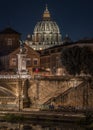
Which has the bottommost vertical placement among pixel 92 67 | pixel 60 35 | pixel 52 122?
pixel 52 122

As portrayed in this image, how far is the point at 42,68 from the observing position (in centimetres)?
9750

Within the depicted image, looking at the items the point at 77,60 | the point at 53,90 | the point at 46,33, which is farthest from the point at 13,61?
the point at 46,33

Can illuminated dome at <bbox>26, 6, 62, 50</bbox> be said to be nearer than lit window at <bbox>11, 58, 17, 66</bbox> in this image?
A: No

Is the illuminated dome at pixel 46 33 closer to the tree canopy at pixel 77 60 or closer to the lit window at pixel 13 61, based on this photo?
the lit window at pixel 13 61

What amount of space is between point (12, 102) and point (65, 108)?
19.2 feet

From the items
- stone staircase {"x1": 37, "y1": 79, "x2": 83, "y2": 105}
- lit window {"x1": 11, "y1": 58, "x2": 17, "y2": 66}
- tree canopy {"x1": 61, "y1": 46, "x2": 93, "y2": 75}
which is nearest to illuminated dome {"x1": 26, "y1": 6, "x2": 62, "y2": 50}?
lit window {"x1": 11, "y1": 58, "x2": 17, "y2": 66}

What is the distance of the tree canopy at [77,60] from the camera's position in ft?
229

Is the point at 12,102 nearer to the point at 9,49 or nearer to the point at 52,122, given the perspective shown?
the point at 52,122

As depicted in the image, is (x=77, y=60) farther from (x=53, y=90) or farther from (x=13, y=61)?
(x=13, y=61)

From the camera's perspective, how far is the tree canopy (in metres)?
69.7

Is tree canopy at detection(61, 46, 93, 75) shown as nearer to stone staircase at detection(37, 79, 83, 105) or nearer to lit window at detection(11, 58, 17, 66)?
stone staircase at detection(37, 79, 83, 105)

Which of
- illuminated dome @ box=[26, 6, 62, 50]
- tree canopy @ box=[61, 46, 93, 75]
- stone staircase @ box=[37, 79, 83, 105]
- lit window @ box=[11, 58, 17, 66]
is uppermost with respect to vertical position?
illuminated dome @ box=[26, 6, 62, 50]

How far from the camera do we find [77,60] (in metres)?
70.8

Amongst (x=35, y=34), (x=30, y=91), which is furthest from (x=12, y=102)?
(x=35, y=34)
